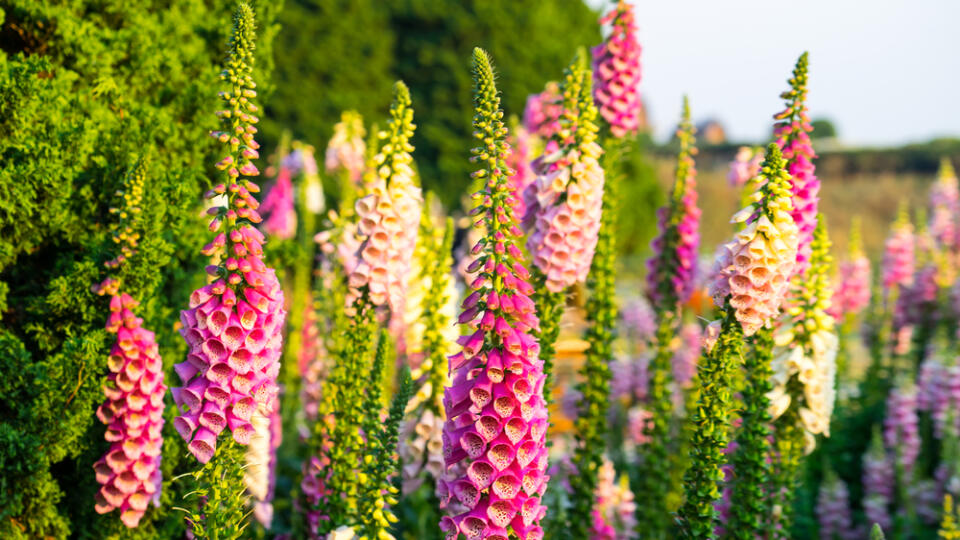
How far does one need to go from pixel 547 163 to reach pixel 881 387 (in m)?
5.67

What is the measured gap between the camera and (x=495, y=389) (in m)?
2.91

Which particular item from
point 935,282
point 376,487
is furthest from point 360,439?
point 935,282

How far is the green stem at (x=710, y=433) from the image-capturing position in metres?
3.34

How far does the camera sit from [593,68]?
17.6ft

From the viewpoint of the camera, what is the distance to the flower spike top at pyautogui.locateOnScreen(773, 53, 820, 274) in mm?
4027

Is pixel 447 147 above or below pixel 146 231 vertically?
above

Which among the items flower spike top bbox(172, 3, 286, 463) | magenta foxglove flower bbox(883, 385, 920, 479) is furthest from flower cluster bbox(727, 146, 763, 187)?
flower spike top bbox(172, 3, 286, 463)

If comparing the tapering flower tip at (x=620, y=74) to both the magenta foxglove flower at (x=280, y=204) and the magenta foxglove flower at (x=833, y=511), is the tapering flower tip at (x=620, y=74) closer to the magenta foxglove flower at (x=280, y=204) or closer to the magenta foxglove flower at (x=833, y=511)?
the magenta foxglove flower at (x=833, y=511)

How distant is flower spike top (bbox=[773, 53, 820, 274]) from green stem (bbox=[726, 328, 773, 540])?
507 millimetres

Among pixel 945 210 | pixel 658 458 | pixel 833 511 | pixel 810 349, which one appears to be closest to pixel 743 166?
pixel 810 349

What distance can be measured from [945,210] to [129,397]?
9.75 m

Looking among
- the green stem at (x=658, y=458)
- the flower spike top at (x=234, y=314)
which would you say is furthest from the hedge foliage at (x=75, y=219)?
the green stem at (x=658, y=458)

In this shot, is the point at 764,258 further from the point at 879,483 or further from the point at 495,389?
the point at 879,483

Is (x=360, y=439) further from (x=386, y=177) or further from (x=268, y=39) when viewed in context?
(x=268, y=39)
